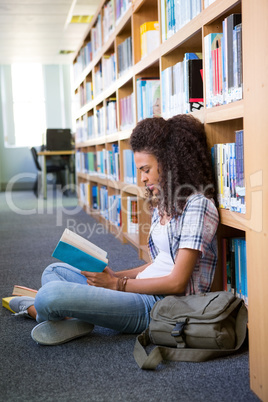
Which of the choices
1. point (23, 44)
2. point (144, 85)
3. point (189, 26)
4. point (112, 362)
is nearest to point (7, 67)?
point (23, 44)

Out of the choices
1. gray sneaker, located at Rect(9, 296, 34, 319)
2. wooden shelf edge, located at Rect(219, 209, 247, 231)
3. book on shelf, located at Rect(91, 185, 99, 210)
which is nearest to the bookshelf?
wooden shelf edge, located at Rect(219, 209, 247, 231)

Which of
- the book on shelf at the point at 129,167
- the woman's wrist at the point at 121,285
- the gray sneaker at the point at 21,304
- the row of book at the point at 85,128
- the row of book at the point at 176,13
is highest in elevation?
the row of book at the point at 176,13

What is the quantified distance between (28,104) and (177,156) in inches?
343

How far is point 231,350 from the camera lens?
163 centimetres

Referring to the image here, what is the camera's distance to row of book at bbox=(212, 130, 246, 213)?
1.70 metres

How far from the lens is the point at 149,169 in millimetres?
1891

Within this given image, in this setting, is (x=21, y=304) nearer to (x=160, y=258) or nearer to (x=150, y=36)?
(x=160, y=258)

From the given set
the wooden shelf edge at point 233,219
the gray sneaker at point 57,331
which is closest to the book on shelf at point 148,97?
the wooden shelf edge at point 233,219

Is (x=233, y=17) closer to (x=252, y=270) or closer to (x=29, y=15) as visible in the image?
(x=252, y=270)

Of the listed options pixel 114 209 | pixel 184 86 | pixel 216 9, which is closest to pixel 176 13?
pixel 184 86

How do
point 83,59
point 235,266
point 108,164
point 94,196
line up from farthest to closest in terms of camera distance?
point 83,59 → point 94,196 → point 108,164 → point 235,266

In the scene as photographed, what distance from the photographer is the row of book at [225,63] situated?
5.48 feet

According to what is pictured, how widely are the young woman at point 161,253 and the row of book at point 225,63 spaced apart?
0.15 metres

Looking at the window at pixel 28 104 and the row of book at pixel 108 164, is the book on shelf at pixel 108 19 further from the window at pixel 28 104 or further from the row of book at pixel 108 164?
the window at pixel 28 104
